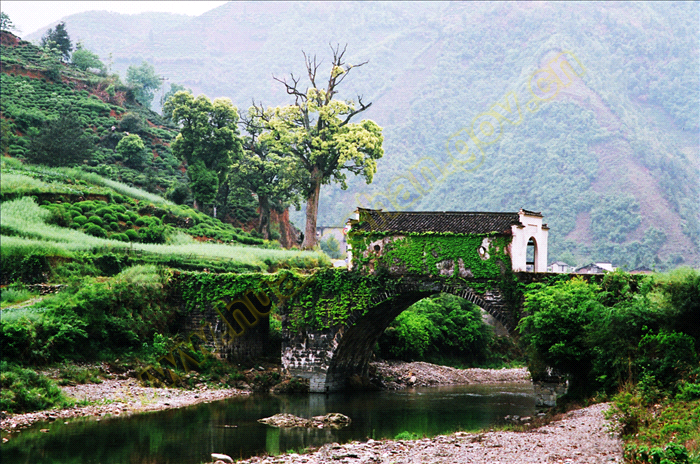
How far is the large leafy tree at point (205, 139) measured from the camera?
47.3 metres

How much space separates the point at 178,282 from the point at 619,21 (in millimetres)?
88441

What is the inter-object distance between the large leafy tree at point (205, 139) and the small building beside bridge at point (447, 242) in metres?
22.1

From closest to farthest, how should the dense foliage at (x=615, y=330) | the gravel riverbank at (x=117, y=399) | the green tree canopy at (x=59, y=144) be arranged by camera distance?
the dense foliage at (x=615, y=330) < the gravel riverbank at (x=117, y=399) < the green tree canopy at (x=59, y=144)

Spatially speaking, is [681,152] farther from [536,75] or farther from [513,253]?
[513,253]

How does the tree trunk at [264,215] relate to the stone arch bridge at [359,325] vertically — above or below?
above

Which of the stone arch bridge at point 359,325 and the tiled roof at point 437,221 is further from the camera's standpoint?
the tiled roof at point 437,221

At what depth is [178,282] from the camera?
3034 cm

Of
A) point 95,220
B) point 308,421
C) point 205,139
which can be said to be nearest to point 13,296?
point 95,220

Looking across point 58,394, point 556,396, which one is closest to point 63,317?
point 58,394

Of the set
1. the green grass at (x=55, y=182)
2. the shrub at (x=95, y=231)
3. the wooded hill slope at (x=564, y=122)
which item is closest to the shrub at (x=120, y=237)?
the shrub at (x=95, y=231)

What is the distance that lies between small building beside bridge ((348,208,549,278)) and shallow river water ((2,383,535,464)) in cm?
504

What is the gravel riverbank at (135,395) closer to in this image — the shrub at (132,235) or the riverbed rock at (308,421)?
the riverbed rock at (308,421)

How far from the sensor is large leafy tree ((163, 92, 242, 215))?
4731 cm

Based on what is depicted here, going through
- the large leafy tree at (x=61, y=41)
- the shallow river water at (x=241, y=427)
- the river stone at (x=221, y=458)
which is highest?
the large leafy tree at (x=61, y=41)
